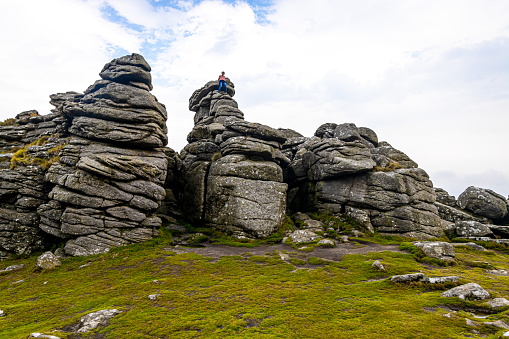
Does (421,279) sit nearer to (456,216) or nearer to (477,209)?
(456,216)

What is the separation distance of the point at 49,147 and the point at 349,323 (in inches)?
1876

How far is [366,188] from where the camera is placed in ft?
148

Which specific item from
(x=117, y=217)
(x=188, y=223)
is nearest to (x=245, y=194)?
(x=188, y=223)

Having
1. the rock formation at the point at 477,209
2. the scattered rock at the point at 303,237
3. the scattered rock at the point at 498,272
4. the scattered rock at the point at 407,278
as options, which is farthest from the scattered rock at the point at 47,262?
the rock formation at the point at 477,209

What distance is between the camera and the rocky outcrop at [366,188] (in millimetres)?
42312

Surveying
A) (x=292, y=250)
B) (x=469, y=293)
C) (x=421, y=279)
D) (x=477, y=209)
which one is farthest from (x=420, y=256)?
(x=477, y=209)

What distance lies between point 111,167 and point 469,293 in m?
39.0

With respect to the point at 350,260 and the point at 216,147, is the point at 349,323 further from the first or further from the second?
the point at 216,147

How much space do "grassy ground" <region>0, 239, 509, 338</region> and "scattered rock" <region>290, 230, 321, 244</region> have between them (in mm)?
5835

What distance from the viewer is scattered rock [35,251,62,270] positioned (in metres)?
26.5

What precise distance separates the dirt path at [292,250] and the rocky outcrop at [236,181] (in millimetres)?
4537

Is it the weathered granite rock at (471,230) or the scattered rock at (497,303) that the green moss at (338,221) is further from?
the scattered rock at (497,303)

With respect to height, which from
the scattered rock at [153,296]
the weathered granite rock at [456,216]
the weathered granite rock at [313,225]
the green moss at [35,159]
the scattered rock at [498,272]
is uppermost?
the green moss at [35,159]

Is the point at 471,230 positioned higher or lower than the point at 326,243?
Result: higher
